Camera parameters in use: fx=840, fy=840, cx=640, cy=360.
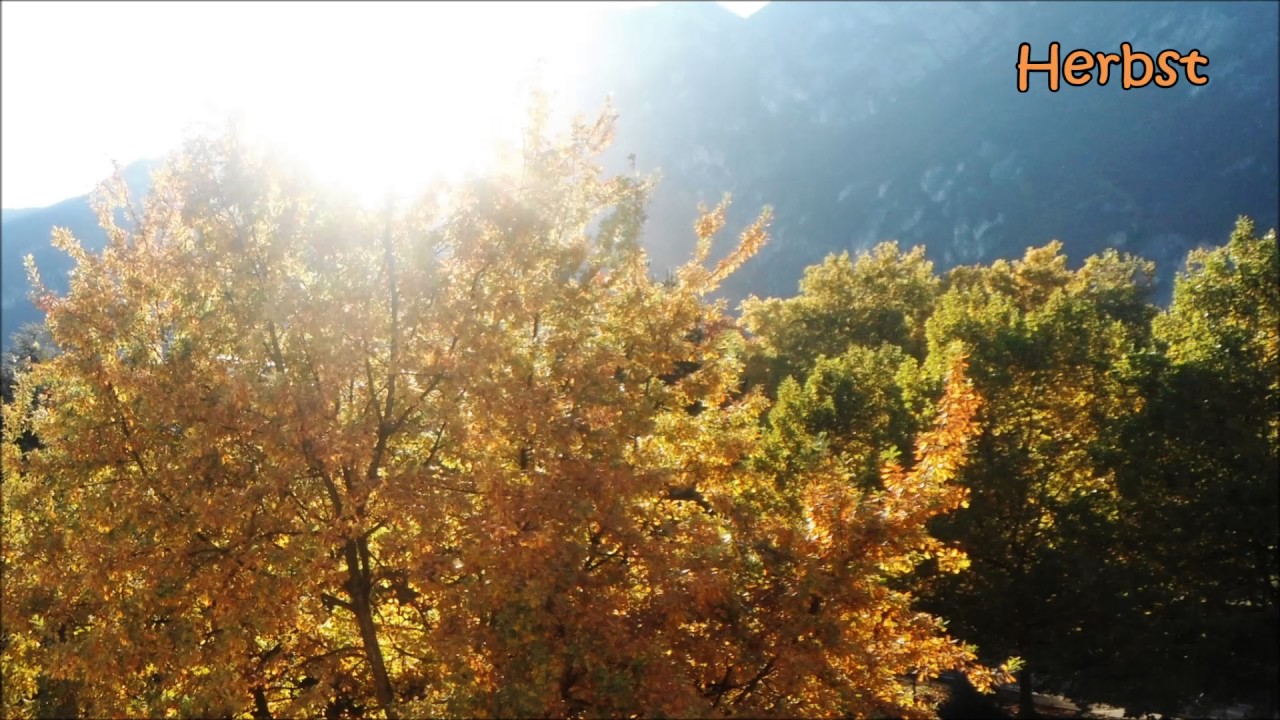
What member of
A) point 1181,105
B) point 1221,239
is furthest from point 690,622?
point 1181,105

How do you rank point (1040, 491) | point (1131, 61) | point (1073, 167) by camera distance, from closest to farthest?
point (1040, 491), point (1131, 61), point (1073, 167)

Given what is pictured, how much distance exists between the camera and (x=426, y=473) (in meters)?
7.82

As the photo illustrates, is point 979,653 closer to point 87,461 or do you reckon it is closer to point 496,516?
point 496,516

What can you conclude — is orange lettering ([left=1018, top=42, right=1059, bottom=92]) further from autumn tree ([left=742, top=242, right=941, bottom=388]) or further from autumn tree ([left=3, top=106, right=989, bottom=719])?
autumn tree ([left=3, top=106, right=989, bottom=719])

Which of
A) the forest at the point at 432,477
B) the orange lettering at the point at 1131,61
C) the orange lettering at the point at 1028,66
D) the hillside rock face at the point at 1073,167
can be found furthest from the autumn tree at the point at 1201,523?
the hillside rock face at the point at 1073,167

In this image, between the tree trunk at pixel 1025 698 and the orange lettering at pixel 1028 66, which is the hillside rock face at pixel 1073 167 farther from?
the tree trunk at pixel 1025 698

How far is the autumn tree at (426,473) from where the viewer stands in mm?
7070

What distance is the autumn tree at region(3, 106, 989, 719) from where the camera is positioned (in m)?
7.07

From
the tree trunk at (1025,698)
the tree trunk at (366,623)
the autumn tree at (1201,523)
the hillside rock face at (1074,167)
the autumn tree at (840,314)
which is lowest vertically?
the tree trunk at (366,623)

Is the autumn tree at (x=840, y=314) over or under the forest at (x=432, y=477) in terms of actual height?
over

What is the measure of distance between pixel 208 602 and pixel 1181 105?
19182 centimetres

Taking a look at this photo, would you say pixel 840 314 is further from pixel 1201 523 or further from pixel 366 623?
pixel 366 623

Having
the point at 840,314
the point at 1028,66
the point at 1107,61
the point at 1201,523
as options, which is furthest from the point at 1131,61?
the point at 840,314

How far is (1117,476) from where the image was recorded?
52.6 ft
